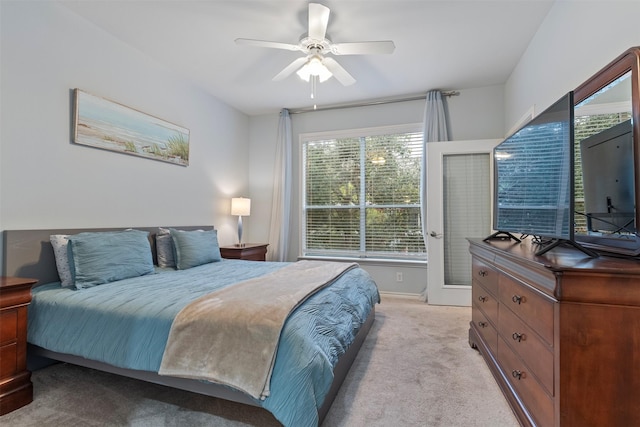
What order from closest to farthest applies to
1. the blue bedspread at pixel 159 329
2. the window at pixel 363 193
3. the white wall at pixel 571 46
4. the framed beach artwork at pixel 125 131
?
the blue bedspread at pixel 159 329 → the white wall at pixel 571 46 → the framed beach artwork at pixel 125 131 → the window at pixel 363 193

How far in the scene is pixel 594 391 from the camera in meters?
1.11

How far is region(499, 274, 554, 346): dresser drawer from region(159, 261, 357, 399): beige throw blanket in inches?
44.8

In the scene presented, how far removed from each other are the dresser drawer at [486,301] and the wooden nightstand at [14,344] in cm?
291

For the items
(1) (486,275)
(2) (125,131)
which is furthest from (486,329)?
(2) (125,131)

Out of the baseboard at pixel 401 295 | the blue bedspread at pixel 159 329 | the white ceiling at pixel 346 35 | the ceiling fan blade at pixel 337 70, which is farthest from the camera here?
the baseboard at pixel 401 295

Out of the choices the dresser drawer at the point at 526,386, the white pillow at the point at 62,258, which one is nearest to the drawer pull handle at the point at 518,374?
the dresser drawer at the point at 526,386

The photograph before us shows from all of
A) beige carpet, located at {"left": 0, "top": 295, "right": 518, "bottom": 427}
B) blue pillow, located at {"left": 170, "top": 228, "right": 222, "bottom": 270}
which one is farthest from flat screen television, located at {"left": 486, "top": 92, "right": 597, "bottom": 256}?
blue pillow, located at {"left": 170, "top": 228, "right": 222, "bottom": 270}

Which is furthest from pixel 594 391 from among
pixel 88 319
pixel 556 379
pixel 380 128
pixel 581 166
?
pixel 380 128

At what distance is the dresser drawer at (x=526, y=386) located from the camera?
1.27m

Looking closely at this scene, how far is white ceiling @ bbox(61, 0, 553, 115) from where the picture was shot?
2441 millimetres

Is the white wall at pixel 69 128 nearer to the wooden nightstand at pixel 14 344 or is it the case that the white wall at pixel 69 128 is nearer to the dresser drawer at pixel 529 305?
the wooden nightstand at pixel 14 344

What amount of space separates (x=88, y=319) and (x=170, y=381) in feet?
2.08

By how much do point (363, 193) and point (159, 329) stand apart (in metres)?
3.36

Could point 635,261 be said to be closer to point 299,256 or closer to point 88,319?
point 88,319
